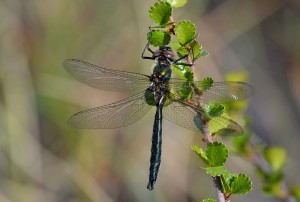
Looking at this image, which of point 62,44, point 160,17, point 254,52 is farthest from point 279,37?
point 160,17

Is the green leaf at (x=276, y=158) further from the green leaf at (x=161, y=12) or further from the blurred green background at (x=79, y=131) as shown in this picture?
the blurred green background at (x=79, y=131)

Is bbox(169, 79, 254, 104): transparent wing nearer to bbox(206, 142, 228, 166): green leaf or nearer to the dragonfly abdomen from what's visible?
the dragonfly abdomen

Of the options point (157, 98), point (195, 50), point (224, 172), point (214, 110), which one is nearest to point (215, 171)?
point (224, 172)

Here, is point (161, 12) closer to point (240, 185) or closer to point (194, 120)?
point (194, 120)

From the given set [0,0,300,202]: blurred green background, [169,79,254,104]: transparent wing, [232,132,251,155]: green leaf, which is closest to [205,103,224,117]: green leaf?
[169,79,254,104]: transparent wing

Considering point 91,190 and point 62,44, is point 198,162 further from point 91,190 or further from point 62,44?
point 62,44

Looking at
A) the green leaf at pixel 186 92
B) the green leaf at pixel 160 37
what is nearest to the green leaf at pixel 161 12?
the green leaf at pixel 160 37
